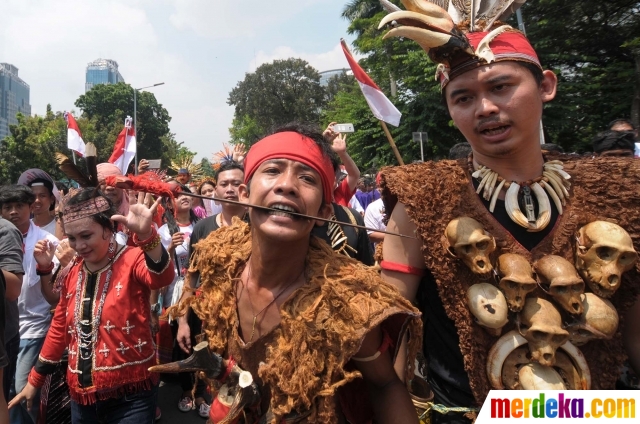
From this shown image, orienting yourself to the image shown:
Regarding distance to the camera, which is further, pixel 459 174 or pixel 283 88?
pixel 283 88

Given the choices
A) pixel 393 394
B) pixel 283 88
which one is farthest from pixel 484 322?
pixel 283 88

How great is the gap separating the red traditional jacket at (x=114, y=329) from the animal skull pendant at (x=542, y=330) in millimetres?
1887

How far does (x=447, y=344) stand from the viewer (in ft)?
5.53

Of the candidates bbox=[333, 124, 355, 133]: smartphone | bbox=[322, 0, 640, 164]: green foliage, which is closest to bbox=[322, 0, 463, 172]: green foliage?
bbox=[322, 0, 640, 164]: green foliage

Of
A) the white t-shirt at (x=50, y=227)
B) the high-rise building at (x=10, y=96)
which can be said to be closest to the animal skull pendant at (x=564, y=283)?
the white t-shirt at (x=50, y=227)

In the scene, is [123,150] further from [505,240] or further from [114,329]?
[505,240]

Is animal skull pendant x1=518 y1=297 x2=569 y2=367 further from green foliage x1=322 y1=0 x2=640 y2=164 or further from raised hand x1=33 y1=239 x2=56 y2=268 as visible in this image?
green foliage x1=322 y1=0 x2=640 y2=164

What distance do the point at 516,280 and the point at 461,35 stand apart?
895mm

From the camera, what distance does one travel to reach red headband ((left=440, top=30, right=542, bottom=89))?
1.62 m

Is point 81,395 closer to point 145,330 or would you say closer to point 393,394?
point 145,330

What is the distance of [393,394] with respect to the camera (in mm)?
1610

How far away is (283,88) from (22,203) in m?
44.1

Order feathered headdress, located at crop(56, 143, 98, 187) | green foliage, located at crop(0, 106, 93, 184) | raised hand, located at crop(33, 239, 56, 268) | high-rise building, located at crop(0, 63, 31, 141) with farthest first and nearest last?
high-rise building, located at crop(0, 63, 31, 141) < green foliage, located at crop(0, 106, 93, 184) < raised hand, located at crop(33, 239, 56, 268) < feathered headdress, located at crop(56, 143, 98, 187)

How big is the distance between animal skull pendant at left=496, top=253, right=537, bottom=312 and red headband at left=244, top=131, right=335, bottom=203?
71 centimetres
